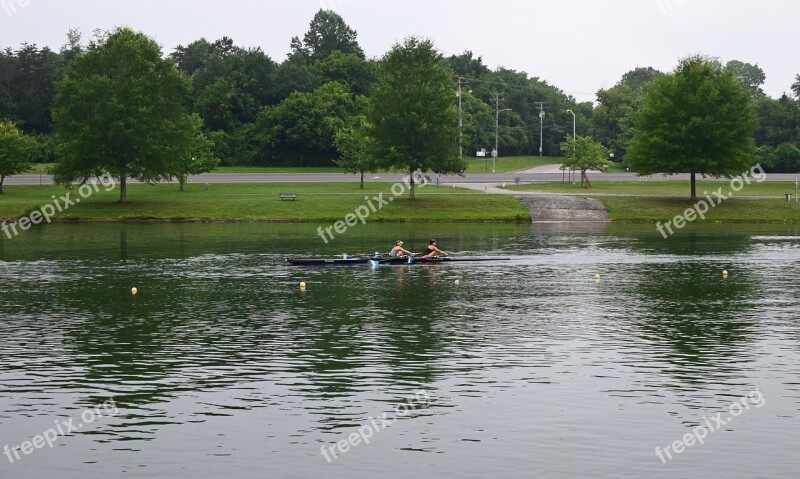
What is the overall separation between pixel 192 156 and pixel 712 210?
185 ft

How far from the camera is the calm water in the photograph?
75.3 ft

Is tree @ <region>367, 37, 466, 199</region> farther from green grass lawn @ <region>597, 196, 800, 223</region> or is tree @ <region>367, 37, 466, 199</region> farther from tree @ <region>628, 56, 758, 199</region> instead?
tree @ <region>628, 56, 758, 199</region>

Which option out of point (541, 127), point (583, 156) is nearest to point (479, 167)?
point (541, 127)

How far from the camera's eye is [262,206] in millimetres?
98438

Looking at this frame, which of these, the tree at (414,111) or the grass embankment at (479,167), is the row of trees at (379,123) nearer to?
the tree at (414,111)

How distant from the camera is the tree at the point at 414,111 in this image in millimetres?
100812

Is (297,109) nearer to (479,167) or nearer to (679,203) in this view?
(479,167)

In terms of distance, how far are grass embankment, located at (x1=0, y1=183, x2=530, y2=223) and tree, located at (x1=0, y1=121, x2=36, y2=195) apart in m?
2.37

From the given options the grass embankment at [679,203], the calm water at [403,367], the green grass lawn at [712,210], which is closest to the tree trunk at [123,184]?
the calm water at [403,367]

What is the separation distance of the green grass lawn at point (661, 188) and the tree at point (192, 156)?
3484cm

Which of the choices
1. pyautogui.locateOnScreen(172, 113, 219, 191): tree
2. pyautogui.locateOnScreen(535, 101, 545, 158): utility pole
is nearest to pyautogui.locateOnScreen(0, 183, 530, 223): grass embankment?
pyautogui.locateOnScreen(172, 113, 219, 191): tree

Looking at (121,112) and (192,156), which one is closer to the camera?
(121,112)

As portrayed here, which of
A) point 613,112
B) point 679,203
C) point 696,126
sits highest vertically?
point 613,112

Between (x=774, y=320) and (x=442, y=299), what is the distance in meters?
14.4
